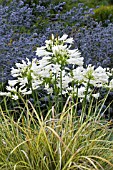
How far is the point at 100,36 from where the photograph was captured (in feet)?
18.4

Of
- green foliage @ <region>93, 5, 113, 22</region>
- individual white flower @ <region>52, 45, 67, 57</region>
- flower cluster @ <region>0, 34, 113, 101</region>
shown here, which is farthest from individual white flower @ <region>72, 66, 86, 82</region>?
green foliage @ <region>93, 5, 113, 22</region>

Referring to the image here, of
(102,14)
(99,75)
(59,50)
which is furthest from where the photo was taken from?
(102,14)

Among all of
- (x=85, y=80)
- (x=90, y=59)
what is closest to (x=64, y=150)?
(x=85, y=80)

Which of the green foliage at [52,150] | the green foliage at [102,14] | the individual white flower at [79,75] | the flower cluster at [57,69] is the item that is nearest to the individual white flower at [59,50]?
the flower cluster at [57,69]

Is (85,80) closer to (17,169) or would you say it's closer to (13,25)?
(17,169)

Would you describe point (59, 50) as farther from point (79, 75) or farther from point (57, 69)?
point (79, 75)

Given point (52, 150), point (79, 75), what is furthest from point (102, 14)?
point (52, 150)

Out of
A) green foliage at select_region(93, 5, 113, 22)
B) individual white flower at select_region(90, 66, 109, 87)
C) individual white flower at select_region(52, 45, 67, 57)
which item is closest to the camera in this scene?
individual white flower at select_region(52, 45, 67, 57)

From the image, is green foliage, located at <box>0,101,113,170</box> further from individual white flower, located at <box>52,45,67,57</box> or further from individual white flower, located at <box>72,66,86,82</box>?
individual white flower, located at <box>52,45,67,57</box>

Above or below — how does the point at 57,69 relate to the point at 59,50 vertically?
below

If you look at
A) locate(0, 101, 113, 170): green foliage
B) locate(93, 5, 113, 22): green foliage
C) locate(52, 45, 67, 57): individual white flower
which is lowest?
locate(0, 101, 113, 170): green foliage

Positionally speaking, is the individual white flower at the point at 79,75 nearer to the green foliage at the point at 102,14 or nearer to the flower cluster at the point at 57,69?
the flower cluster at the point at 57,69

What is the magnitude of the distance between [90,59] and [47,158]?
2187 mm

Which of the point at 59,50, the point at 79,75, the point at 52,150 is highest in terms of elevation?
the point at 59,50
